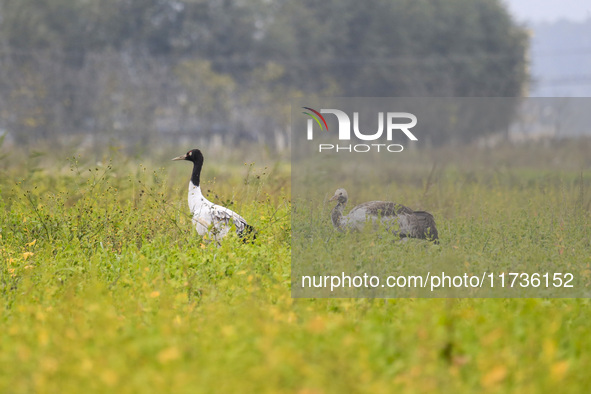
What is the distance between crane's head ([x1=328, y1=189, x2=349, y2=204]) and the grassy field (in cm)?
16

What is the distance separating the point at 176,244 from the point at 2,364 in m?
4.11

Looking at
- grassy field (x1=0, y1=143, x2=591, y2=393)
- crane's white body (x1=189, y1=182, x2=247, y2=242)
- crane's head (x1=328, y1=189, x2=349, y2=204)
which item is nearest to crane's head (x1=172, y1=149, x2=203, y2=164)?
grassy field (x1=0, y1=143, x2=591, y2=393)

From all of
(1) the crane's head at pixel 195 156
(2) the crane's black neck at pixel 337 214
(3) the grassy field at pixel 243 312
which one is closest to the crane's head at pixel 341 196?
(2) the crane's black neck at pixel 337 214

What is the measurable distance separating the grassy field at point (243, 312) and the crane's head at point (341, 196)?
160mm

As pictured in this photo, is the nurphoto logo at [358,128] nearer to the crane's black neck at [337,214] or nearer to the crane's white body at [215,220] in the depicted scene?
the crane's black neck at [337,214]

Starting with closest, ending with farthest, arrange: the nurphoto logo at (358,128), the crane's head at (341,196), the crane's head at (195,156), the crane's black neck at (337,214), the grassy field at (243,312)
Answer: the grassy field at (243,312)
the nurphoto logo at (358,128)
the crane's black neck at (337,214)
the crane's head at (341,196)
the crane's head at (195,156)

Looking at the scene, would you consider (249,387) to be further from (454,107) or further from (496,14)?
(496,14)

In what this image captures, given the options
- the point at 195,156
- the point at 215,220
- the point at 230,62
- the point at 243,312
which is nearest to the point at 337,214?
the point at 215,220

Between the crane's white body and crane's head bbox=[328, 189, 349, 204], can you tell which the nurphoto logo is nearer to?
crane's head bbox=[328, 189, 349, 204]

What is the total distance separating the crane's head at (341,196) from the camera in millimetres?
8898

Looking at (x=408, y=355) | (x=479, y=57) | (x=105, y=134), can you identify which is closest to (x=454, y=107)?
(x=479, y=57)

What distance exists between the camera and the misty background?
44938 mm

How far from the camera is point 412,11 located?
55.4m

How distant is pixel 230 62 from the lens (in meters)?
52.4
